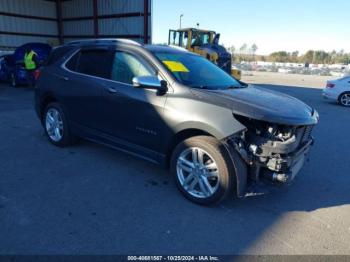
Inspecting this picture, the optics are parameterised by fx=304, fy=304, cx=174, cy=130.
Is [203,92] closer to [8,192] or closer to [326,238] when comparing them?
[326,238]

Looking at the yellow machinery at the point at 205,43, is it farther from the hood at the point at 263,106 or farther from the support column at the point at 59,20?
the hood at the point at 263,106

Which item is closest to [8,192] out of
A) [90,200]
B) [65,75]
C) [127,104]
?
[90,200]

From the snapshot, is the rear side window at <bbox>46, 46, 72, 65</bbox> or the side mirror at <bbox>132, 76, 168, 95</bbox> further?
the rear side window at <bbox>46, 46, 72, 65</bbox>

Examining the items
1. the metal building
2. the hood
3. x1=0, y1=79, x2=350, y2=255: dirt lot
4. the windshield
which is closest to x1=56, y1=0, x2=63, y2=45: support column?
the metal building

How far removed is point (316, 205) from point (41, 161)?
4007mm

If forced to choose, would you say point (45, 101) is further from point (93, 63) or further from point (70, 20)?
point (70, 20)

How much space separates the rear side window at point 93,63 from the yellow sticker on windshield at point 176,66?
95 centimetres

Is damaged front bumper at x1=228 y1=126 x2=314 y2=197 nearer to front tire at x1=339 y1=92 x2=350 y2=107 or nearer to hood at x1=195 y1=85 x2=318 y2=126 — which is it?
hood at x1=195 y1=85 x2=318 y2=126

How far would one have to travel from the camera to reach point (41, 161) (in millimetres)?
4770

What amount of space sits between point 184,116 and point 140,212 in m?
1.20

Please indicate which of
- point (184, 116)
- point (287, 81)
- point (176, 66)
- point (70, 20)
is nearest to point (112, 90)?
point (176, 66)

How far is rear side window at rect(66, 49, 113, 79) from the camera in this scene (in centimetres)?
451

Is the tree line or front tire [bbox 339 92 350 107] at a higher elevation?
the tree line

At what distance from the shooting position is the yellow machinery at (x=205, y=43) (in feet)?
53.6
